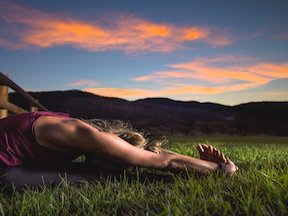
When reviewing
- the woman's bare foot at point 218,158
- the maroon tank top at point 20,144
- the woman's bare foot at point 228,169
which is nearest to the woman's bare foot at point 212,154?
the woman's bare foot at point 218,158

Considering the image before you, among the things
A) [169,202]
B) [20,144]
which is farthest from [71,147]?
[169,202]

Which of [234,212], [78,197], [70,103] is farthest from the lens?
[70,103]

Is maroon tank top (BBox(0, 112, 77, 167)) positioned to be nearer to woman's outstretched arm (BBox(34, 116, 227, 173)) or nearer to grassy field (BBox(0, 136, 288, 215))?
woman's outstretched arm (BBox(34, 116, 227, 173))

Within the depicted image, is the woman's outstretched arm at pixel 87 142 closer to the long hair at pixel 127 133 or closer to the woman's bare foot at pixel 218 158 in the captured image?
the long hair at pixel 127 133

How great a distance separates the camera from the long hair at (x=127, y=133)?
3305mm

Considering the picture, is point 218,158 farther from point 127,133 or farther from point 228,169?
point 127,133

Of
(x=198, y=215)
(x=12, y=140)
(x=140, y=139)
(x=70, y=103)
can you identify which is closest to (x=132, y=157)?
(x=140, y=139)

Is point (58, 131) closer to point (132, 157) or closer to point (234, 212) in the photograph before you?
point (132, 157)

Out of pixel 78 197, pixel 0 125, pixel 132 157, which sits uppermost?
pixel 0 125

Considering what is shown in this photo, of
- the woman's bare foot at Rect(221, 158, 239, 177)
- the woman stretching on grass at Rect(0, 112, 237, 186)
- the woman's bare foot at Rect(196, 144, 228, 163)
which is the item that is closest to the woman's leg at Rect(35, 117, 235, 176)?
the woman stretching on grass at Rect(0, 112, 237, 186)

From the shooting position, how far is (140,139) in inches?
130

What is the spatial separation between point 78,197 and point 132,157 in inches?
22.6

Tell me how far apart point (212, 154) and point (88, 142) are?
111 centimetres

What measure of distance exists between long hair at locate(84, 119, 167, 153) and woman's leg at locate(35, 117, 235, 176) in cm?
20
